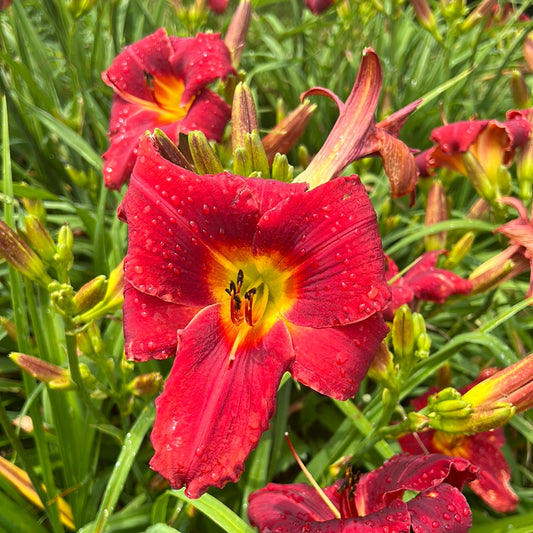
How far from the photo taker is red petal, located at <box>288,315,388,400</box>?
752mm

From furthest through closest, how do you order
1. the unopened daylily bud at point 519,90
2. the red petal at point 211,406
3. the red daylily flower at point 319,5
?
the red daylily flower at point 319,5 → the unopened daylily bud at point 519,90 → the red petal at point 211,406

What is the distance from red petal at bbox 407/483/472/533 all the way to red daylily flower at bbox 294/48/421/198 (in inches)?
18.7

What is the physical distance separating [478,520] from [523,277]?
33.8 inches

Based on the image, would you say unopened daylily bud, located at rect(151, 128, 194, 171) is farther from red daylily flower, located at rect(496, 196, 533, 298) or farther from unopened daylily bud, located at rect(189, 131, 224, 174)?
red daylily flower, located at rect(496, 196, 533, 298)

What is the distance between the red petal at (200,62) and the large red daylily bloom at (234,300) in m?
0.44

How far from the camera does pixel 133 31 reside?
2.06 m

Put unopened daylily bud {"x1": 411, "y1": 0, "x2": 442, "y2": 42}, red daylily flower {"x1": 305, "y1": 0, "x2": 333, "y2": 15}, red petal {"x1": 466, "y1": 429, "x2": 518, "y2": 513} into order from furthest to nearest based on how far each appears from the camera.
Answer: red daylily flower {"x1": 305, "y1": 0, "x2": 333, "y2": 15} < unopened daylily bud {"x1": 411, "y1": 0, "x2": 442, "y2": 42} < red petal {"x1": 466, "y1": 429, "x2": 518, "y2": 513}

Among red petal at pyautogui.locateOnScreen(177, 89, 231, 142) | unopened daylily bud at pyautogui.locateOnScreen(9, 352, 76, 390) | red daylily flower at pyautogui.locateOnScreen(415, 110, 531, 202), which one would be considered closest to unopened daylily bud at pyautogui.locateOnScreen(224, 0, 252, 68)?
red petal at pyautogui.locateOnScreen(177, 89, 231, 142)

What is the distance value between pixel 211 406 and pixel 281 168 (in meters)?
0.38

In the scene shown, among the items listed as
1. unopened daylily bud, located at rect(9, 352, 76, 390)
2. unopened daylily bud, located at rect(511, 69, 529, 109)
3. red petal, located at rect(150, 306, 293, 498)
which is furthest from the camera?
unopened daylily bud, located at rect(511, 69, 529, 109)

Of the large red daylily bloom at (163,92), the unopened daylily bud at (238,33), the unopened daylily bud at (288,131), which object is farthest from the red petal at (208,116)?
the unopened daylily bud at (238,33)

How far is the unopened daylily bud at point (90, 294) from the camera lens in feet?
2.98

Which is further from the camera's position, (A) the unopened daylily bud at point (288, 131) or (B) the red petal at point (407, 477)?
(A) the unopened daylily bud at point (288, 131)

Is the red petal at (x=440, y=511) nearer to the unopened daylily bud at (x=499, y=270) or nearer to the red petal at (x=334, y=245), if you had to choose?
the red petal at (x=334, y=245)
